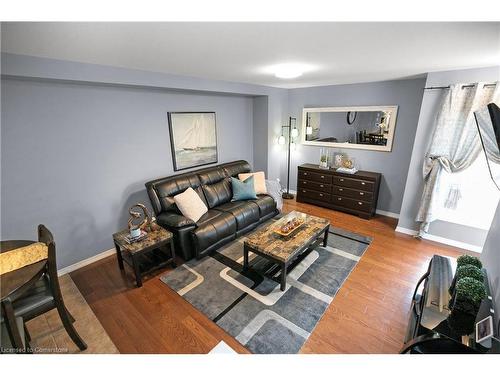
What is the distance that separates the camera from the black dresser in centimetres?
387

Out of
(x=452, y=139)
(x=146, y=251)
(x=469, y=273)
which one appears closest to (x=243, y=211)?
(x=146, y=251)

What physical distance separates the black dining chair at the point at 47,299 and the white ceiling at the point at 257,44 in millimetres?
1394

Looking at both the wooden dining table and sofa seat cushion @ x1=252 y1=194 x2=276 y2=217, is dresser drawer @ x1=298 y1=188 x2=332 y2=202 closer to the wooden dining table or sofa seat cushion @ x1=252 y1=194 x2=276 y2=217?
sofa seat cushion @ x1=252 y1=194 x2=276 y2=217

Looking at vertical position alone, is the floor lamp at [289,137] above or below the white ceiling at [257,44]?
below

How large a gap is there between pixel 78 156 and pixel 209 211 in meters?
1.75

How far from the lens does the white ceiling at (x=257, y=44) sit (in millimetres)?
1316

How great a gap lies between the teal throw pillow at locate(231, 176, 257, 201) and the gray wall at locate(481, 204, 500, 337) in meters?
2.73

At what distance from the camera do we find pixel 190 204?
3.08m

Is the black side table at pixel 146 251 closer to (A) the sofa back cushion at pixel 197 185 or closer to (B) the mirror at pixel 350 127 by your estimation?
(A) the sofa back cushion at pixel 197 185

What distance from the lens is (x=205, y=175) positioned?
145 inches

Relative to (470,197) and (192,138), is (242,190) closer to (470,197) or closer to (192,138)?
(192,138)

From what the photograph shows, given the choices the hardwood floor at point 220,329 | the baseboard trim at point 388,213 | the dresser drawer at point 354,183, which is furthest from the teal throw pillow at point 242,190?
the baseboard trim at point 388,213
